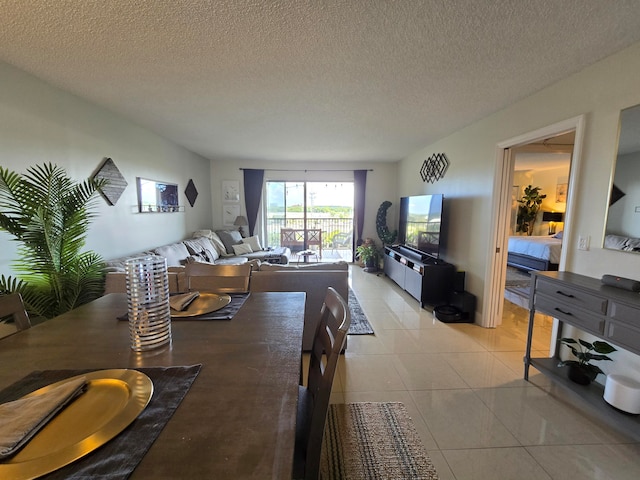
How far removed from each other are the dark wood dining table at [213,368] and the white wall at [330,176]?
16.6 ft

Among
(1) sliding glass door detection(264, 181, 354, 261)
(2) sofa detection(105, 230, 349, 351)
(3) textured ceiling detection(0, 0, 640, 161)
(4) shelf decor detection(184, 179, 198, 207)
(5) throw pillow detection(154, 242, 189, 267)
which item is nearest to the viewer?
(3) textured ceiling detection(0, 0, 640, 161)

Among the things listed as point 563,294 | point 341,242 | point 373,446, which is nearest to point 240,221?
point 341,242

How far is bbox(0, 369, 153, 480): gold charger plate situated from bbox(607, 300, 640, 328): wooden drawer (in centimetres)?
229

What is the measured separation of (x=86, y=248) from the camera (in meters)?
2.82

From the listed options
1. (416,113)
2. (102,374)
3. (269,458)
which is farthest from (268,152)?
(269,458)

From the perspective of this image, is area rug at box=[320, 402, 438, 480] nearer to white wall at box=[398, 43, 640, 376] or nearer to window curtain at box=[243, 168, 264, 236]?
white wall at box=[398, 43, 640, 376]

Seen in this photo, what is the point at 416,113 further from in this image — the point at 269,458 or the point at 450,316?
the point at 269,458

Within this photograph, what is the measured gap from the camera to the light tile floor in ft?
4.98

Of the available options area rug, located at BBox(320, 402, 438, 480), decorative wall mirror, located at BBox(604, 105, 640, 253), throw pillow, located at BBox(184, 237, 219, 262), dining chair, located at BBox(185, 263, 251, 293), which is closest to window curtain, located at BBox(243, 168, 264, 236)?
throw pillow, located at BBox(184, 237, 219, 262)

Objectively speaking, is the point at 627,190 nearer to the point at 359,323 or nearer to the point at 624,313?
the point at 624,313

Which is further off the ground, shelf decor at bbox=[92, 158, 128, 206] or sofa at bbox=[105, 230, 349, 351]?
shelf decor at bbox=[92, 158, 128, 206]

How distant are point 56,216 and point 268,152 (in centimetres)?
367

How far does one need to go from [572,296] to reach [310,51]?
7.76ft

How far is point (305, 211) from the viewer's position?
22.0 ft
